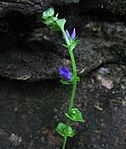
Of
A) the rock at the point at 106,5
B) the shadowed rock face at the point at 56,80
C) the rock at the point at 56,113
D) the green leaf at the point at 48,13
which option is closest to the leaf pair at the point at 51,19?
the green leaf at the point at 48,13

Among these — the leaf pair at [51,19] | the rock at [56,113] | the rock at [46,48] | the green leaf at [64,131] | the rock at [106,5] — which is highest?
the leaf pair at [51,19]

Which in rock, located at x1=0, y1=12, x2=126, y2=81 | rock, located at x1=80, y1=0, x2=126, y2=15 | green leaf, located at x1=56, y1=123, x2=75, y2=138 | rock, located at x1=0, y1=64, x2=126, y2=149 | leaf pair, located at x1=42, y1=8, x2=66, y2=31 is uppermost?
leaf pair, located at x1=42, y1=8, x2=66, y2=31

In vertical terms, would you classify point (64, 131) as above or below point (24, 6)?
below

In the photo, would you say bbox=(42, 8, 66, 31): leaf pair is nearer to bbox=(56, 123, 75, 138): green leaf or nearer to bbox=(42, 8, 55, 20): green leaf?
bbox=(42, 8, 55, 20): green leaf

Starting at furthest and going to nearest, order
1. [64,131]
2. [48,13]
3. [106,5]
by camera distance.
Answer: [106,5] → [64,131] → [48,13]

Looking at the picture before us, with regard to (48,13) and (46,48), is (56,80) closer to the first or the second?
(46,48)

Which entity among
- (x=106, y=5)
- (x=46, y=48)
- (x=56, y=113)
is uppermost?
(x=106, y=5)

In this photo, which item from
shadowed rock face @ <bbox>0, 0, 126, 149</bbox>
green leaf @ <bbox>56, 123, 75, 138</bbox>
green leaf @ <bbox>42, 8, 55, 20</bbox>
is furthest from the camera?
shadowed rock face @ <bbox>0, 0, 126, 149</bbox>

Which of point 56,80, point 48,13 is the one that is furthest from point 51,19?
point 56,80

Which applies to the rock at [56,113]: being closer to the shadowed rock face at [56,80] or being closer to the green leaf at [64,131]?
the shadowed rock face at [56,80]

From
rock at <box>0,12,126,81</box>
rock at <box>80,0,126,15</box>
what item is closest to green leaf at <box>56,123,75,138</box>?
rock at <box>0,12,126,81</box>

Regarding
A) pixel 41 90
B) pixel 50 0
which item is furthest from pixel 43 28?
pixel 41 90

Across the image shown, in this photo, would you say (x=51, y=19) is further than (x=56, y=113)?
No
